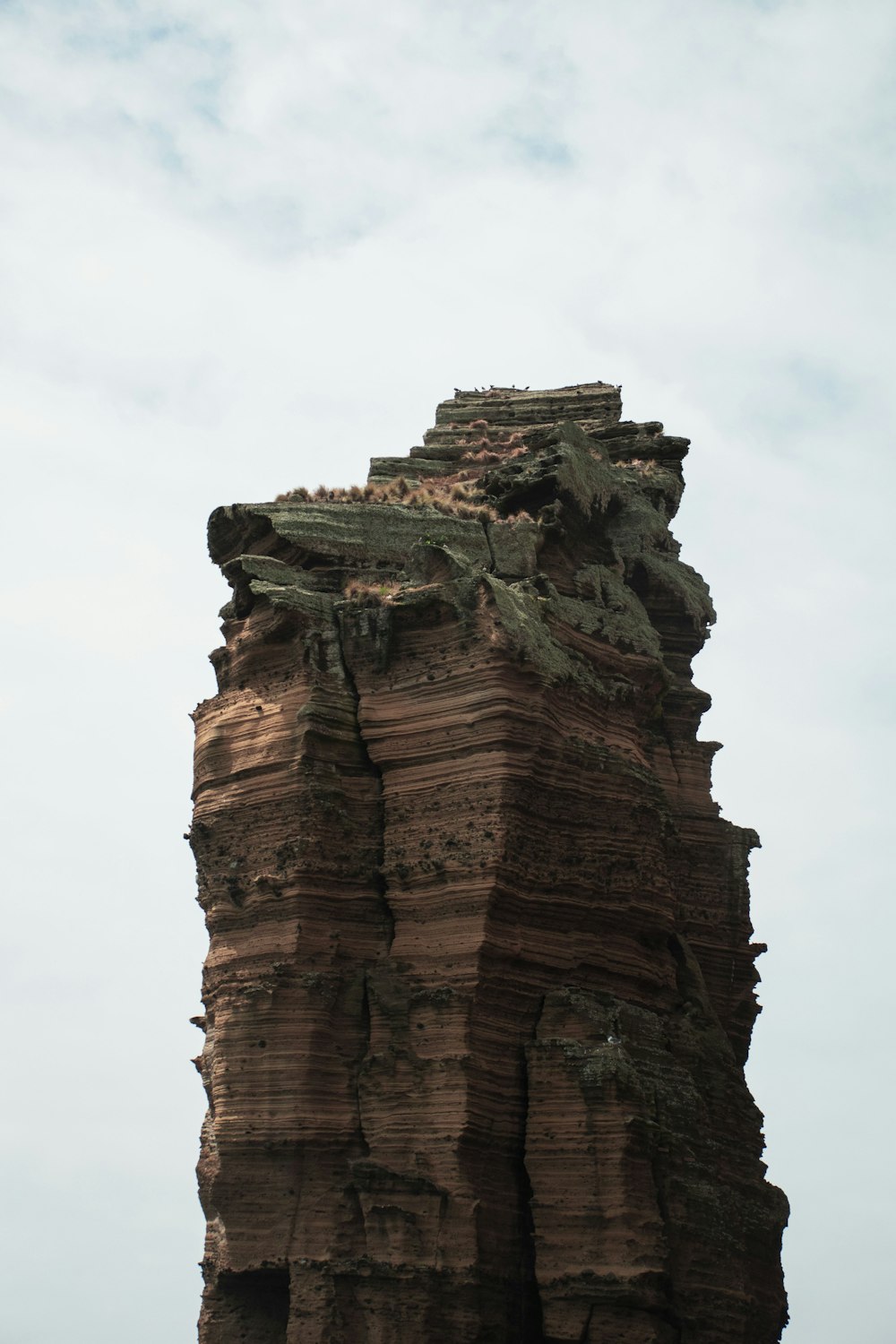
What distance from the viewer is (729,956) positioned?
3775 cm

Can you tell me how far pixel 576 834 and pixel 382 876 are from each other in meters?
3.71

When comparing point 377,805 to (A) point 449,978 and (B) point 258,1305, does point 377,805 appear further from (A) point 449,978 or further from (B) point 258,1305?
(B) point 258,1305

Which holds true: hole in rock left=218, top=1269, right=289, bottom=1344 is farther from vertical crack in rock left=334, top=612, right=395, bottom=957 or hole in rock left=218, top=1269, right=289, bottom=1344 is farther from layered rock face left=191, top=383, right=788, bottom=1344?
vertical crack in rock left=334, top=612, right=395, bottom=957

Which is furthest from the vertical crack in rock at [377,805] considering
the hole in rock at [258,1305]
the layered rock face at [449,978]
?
the hole in rock at [258,1305]

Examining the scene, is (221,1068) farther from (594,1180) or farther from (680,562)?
(680,562)

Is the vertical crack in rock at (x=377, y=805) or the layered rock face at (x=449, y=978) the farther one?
the vertical crack in rock at (x=377, y=805)

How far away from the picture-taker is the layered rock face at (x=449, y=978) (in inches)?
1144

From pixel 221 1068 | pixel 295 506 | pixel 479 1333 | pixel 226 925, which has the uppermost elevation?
pixel 295 506

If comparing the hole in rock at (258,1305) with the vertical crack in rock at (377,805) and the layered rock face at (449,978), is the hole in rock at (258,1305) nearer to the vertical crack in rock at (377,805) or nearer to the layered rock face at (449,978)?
the layered rock face at (449,978)

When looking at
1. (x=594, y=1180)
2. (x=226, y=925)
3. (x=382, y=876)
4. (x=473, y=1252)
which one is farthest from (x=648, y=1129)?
(x=226, y=925)

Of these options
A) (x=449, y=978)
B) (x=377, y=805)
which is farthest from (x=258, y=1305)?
(x=377, y=805)

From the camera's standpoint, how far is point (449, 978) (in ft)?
99.5

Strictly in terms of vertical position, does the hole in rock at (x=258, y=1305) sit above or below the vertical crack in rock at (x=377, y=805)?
below

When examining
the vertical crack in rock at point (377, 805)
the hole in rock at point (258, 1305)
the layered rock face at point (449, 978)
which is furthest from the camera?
the vertical crack in rock at point (377, 805)
